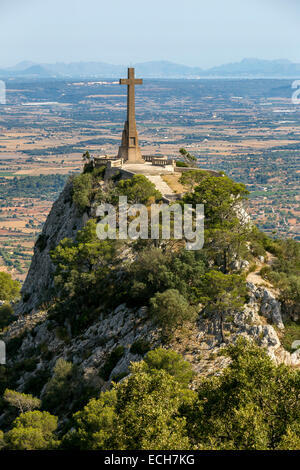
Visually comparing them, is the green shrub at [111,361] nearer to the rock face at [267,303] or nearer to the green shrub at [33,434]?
the green shrub at [33,434]

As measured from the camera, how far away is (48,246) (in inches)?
2689

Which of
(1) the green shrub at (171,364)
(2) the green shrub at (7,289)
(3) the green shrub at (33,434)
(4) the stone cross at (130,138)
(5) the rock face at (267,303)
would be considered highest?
(4) the stone cross at (130,138)

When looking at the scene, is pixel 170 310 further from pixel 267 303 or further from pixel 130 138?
pixel 130 138

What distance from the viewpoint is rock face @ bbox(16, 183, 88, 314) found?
61188 millimetres

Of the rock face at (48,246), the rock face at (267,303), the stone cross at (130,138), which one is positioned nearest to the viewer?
the rock face at (267,303)

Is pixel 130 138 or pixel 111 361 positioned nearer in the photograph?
pixel 111 361

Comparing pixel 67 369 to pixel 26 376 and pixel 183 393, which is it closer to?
pixel 26 376

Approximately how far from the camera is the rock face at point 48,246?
61.2m

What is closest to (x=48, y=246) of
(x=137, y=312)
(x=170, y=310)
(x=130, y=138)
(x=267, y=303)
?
(x=130, y=138)

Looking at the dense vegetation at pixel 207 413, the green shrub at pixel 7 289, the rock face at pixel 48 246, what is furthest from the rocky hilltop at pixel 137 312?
the green shrub at pixel 7 289

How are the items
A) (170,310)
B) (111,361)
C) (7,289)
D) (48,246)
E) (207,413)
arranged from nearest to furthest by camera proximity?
(207,413) → (170,310) → (111,361) → (48,246) → (7,289)
